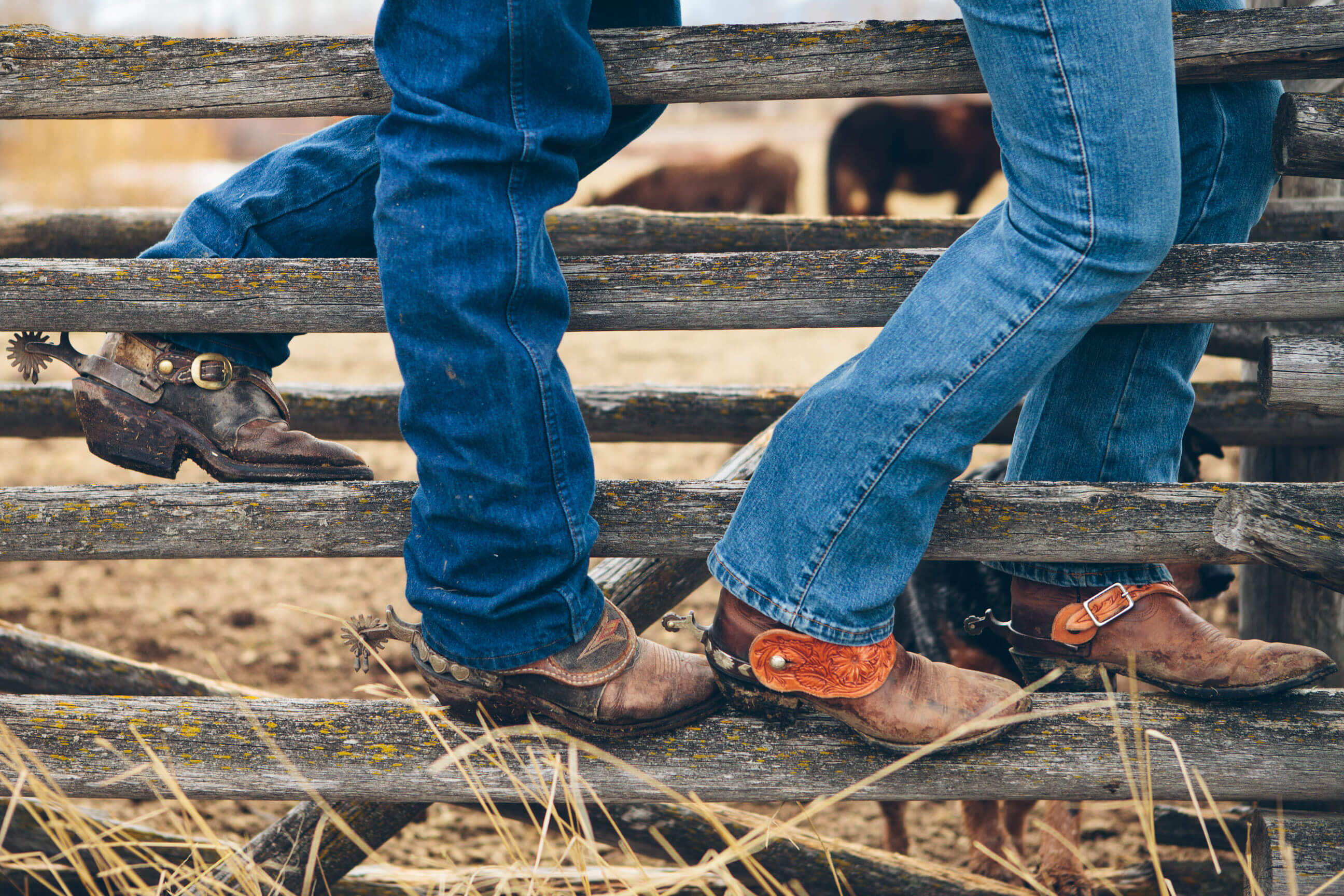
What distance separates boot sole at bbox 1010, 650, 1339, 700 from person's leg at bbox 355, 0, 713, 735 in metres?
0.74

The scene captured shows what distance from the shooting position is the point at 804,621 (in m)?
1.33

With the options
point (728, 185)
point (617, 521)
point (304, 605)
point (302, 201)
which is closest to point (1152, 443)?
point (617, 521)

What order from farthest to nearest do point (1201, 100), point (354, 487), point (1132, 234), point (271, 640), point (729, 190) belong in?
point (729, 190), point (271, 640), point (354, 487), point (1201, 100), point (1132, 234)

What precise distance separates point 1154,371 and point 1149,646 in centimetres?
44

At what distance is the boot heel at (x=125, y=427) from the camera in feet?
5.01

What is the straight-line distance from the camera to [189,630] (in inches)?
138

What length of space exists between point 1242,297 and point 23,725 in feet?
6.75

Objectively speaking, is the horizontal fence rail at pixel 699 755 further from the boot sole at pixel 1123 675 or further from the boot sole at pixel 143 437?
the boot sole at pixel 143 437

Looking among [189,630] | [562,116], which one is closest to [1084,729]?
[562,116]

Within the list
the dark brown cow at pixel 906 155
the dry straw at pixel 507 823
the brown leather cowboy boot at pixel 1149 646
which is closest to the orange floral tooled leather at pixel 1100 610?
the brown leather cowboy boot at pixel 1149 646

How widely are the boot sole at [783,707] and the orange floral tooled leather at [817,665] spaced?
0.04m

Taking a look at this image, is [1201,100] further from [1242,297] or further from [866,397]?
[866,397]

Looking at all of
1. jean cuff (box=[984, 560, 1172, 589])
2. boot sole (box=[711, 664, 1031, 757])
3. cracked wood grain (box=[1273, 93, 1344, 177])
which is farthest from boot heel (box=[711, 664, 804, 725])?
cracked wood grain (box=[1273, 93, 1344, 177])

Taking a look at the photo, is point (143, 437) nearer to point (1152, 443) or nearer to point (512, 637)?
point (512, 637)
